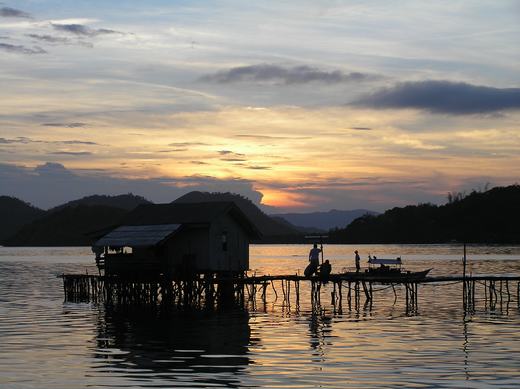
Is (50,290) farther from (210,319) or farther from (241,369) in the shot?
(241,369)

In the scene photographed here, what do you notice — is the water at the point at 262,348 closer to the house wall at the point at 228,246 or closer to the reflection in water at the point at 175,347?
the reflection in water at the point at 175,347

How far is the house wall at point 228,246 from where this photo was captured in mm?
58812

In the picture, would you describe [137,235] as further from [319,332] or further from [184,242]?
[319,332]

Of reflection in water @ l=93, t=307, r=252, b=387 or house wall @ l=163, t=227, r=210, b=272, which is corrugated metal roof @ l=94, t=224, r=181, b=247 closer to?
house wall @ l=163, t=227, r=210, b=272

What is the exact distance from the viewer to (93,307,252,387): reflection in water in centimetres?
2934

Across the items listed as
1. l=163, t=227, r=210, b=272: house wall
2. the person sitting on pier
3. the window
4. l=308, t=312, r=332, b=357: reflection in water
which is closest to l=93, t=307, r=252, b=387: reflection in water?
l=308, t=312, r=332, b=357: reflection in water

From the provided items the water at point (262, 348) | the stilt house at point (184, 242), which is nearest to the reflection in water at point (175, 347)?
the water at point (262, 348)

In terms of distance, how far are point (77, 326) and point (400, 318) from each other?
17704mm

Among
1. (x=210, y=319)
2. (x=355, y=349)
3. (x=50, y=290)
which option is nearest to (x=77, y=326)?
(x=210, y=319)

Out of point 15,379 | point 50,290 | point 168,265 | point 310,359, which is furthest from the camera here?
point 50,290

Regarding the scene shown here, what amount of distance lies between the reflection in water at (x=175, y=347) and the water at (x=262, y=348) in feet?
0.15

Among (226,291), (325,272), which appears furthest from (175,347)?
(226,291)

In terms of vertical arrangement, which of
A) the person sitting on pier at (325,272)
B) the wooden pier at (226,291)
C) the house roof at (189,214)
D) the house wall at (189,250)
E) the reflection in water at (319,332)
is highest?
Result: the house roof at (189,214)

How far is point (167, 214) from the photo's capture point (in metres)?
61.9
